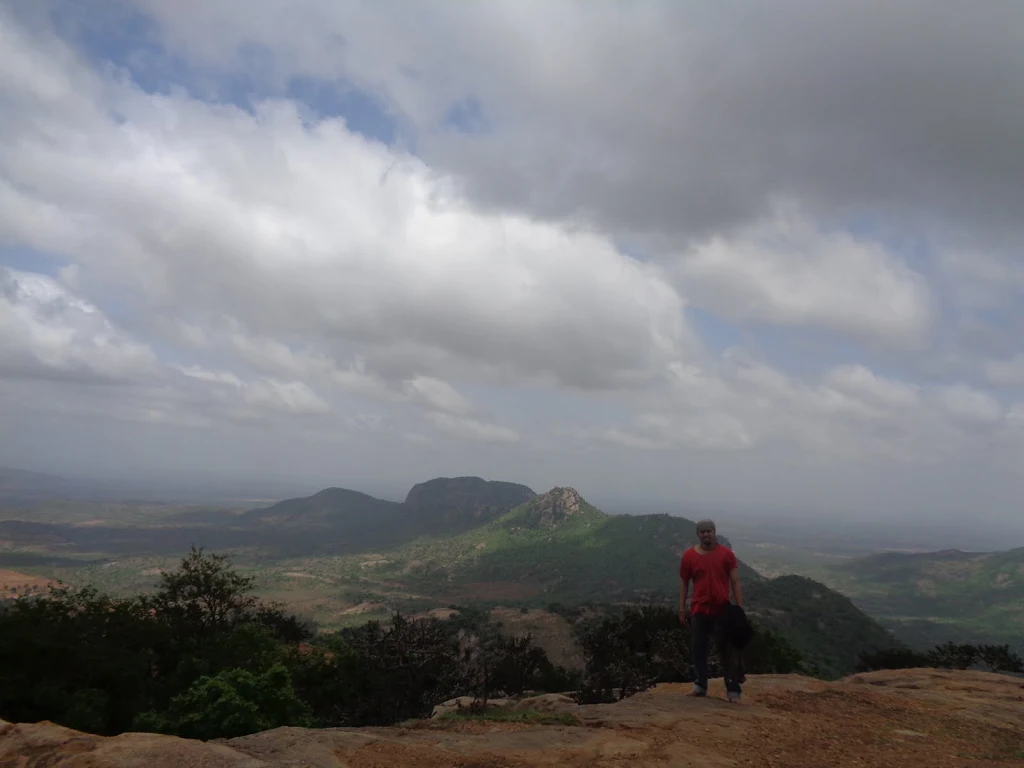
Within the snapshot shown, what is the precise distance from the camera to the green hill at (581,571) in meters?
77.1

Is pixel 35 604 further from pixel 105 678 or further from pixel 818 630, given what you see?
pixel 818 630

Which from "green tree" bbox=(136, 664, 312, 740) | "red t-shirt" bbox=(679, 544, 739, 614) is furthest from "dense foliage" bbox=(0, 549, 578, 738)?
"red t-shirt" bbox=(679, 544, 739, 614)

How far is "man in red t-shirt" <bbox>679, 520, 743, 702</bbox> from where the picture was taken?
9.91m

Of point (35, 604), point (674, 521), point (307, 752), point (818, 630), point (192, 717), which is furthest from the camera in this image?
point (674, 521)

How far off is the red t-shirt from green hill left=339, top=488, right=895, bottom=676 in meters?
68.5

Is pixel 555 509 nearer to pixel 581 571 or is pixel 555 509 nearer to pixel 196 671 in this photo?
pixel 581 571

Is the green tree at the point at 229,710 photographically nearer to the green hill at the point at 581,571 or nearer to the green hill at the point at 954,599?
the green hill at the point at 581,571

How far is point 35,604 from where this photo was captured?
20.9m

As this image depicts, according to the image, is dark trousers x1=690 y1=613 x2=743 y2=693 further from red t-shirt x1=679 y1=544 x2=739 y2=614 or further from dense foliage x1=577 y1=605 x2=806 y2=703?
dense foliage x1=577 y1=605 x2=806 y2=703

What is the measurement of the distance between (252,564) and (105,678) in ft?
607

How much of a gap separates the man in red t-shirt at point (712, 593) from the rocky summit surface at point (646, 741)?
643 mm

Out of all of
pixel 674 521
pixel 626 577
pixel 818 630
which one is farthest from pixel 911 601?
pixel 818 630

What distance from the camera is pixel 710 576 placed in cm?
A: 991

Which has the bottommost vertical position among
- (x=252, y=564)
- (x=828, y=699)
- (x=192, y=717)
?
(x=252, y=564)
